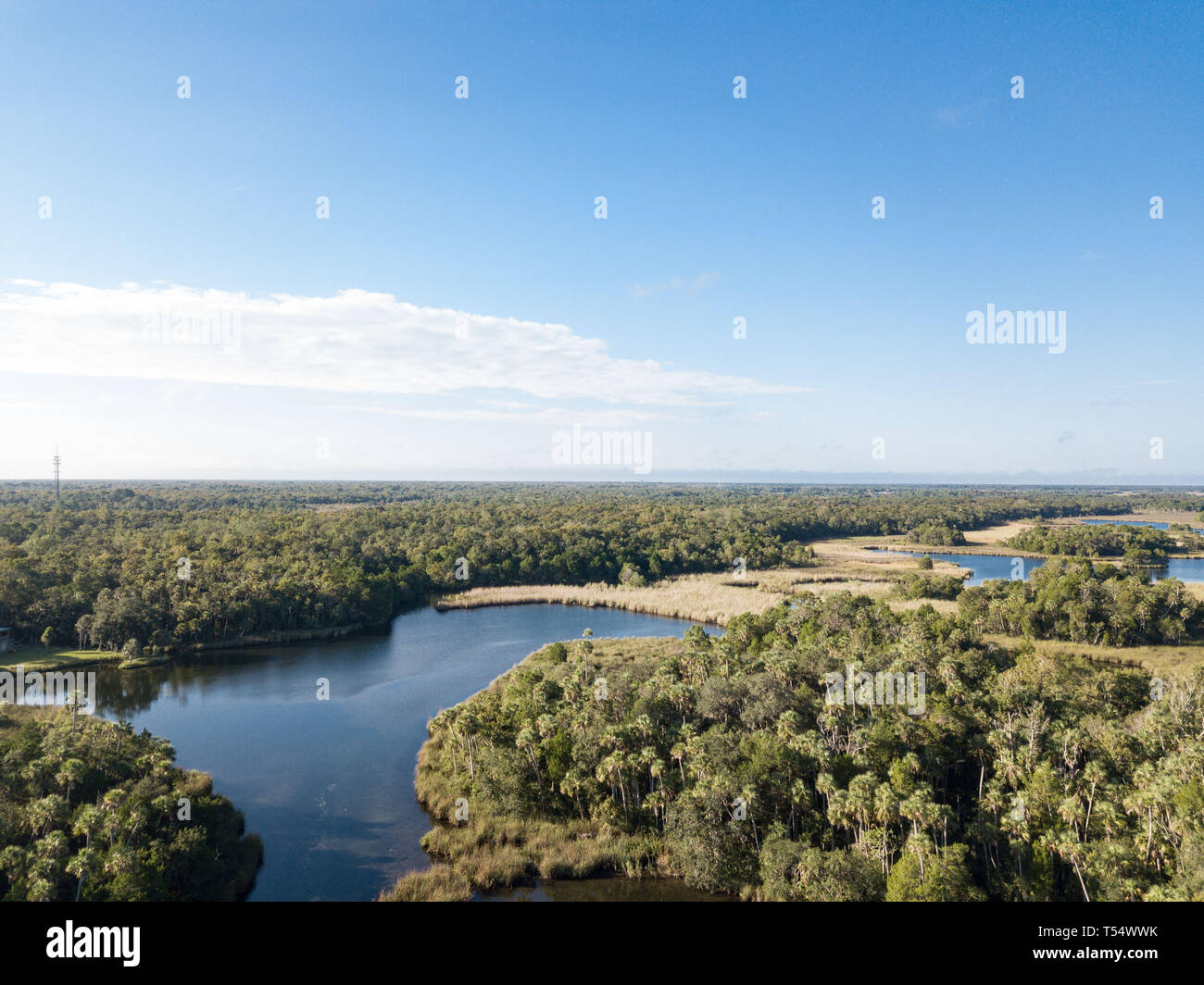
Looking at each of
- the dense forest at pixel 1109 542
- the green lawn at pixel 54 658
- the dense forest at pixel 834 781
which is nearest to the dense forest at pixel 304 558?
the green lawn at pixel 54 658

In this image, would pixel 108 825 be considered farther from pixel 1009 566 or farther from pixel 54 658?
pixel 1009 566

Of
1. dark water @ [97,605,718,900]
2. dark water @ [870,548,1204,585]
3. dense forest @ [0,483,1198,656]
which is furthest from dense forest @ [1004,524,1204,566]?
dark water @ [97,605,718,900]

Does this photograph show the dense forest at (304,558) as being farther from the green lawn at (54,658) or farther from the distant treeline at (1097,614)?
the distant treeline at (1097,614)

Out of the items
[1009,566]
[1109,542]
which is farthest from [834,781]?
[1109,542]

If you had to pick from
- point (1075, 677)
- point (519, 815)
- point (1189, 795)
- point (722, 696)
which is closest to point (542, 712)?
point (519, 815)

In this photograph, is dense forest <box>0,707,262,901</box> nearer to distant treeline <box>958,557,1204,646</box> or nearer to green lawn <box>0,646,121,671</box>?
green lawn <box>0,646,121,671</box>

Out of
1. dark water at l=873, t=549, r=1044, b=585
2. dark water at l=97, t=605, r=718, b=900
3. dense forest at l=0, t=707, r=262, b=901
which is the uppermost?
dense forest at l=0, t=707, r=262, b=901
